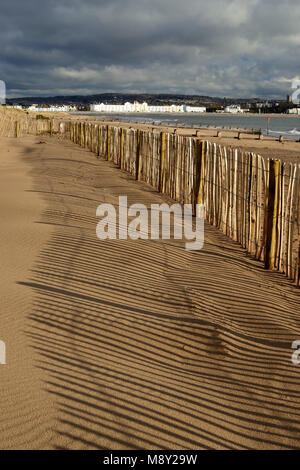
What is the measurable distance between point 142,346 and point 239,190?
3.46m

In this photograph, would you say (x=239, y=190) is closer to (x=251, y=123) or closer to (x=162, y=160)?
(x=162, y=160)

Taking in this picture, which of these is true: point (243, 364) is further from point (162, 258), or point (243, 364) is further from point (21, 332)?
point (162, 258)

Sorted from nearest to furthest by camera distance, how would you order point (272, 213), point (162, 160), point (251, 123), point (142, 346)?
point (142, 346), point (272, 213), point (162, 160), point (251, 123)

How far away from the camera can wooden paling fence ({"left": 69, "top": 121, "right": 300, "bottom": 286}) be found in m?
5.27

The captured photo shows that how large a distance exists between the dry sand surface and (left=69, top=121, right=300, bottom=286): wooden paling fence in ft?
1.07

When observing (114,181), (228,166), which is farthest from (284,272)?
(114,181)

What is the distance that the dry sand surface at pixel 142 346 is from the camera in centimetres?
264

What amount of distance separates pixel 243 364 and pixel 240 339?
1.11 feet

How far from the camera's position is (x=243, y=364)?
11.2ft

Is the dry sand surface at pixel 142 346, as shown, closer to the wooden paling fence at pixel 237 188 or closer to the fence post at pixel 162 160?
the wooden paling fence at pixel 237 188

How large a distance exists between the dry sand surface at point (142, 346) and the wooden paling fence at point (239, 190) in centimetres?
32

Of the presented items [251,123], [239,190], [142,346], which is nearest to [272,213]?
[239,190]

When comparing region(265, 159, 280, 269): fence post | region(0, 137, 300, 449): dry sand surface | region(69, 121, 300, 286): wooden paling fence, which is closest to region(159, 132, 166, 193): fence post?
region(69, 121, 300, 286): wooden paling fence

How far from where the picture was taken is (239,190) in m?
6.44
